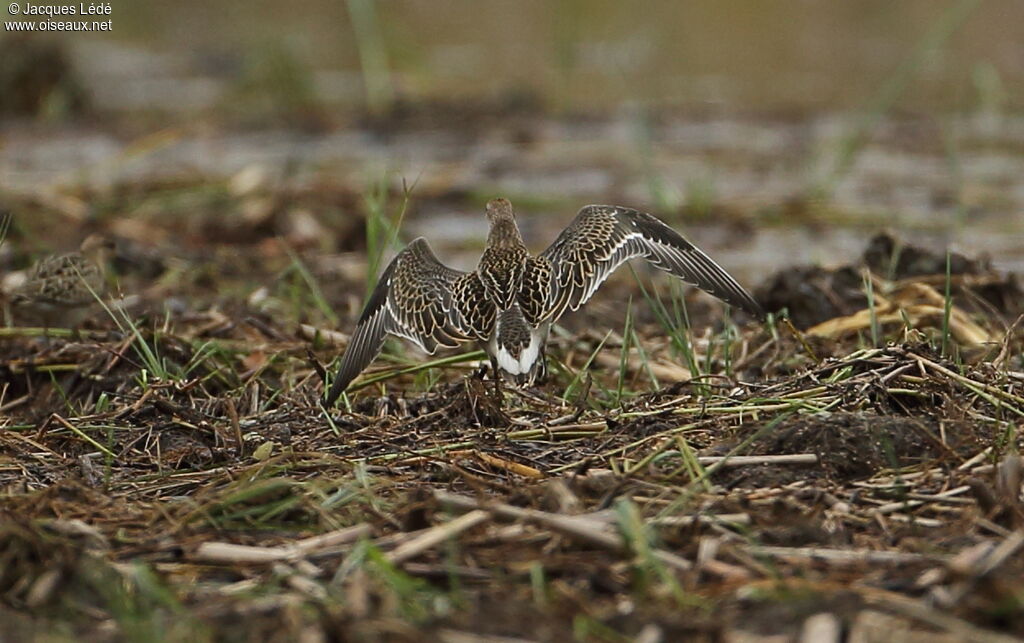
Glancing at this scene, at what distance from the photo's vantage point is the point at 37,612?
4184mm

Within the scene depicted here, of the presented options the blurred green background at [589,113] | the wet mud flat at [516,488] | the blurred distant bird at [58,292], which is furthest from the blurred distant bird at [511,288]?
the blurred green background at [589,113]

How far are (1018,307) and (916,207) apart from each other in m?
4.66

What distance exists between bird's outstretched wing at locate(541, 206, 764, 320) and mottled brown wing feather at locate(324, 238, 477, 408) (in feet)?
1.49

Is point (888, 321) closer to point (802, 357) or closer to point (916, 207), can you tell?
point (802, 357)

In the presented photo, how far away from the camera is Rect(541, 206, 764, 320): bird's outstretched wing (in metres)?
6.68

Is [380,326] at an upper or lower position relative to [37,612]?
upper

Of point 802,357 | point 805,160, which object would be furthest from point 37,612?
point 805,160

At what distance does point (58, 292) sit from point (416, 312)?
2116 millimetres

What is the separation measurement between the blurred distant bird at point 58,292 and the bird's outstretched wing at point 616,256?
2.33 metres

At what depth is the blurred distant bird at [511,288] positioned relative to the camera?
20.6ft

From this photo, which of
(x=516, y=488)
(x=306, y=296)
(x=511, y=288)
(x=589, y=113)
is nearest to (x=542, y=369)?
(x=511, y=288)

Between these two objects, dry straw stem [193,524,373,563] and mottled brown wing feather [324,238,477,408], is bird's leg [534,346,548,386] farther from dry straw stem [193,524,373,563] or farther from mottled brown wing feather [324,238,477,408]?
dry straw stem [193,524,373,563]

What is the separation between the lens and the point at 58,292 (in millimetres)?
7617

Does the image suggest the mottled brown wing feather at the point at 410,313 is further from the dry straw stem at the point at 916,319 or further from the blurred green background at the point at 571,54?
the blurred green background at the point at 571,54
